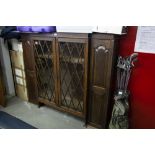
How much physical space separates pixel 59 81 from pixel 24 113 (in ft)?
2.97

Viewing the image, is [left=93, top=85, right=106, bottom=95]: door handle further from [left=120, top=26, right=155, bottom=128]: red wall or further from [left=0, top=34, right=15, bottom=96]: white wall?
[left=0, top=34, right=15, bottom=96]: white wall

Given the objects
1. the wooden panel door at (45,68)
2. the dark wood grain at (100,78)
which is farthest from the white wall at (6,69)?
the dark wood grain at (100,78)

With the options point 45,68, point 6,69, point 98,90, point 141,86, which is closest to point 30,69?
point 45,68

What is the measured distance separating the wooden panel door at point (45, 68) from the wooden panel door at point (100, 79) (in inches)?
23.9

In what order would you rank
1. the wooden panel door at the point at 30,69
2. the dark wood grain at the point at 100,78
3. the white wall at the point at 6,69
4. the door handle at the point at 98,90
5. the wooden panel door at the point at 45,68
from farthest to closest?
the white wall at the point at 6,69, the wooden panel door at the point at 30,69, the wooden panel door at the point at 45,68, the door handle at the point at 98,90, the dark wood grain at the point at 100,78

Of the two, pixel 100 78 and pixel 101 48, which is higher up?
pixel 101 48

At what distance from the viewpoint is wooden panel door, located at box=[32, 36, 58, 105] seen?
2064 millimetres

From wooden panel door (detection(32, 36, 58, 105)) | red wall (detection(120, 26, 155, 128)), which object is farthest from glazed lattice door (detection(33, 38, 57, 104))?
red wall (detection(120, 26, 155, 128))

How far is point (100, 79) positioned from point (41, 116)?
1.24 metres

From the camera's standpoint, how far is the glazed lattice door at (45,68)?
208 cm

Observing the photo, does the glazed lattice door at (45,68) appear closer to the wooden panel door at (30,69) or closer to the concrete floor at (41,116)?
the wooden panel door at (30,69)

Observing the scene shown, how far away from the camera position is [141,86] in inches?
69.4

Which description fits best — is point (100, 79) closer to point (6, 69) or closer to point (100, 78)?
point (100, 78)
